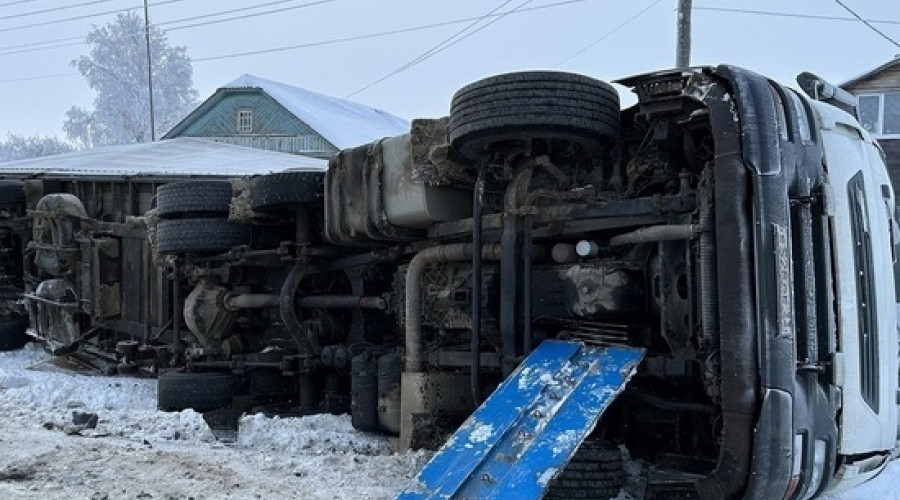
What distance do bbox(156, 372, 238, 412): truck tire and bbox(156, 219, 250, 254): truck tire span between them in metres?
0.83

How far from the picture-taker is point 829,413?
2928 millimetres

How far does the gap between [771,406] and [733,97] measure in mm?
1036

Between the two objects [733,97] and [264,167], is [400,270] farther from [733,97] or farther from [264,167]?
[264,167]

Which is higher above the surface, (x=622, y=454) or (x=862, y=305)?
(x=862, y=305)

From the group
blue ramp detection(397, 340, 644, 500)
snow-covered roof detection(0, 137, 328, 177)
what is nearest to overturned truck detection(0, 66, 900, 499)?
blue ramp detection(397, 340, 644, 500)

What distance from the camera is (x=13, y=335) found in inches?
339

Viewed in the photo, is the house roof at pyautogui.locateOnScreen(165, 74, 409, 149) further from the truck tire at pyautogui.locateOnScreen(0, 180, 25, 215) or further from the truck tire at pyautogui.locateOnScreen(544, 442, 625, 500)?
Result: the truck tire at pyautogui.locateOnScreen(544, 442, 625, 500)

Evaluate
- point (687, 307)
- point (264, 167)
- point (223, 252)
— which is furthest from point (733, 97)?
point (264, 167)

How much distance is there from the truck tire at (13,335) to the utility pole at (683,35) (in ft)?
31.4

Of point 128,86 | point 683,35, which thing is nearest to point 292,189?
point 683,35

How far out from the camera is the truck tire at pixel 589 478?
126 inches

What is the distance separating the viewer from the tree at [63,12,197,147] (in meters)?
43.5

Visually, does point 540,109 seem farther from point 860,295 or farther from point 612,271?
point 860,295

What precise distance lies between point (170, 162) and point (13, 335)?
315 cm
